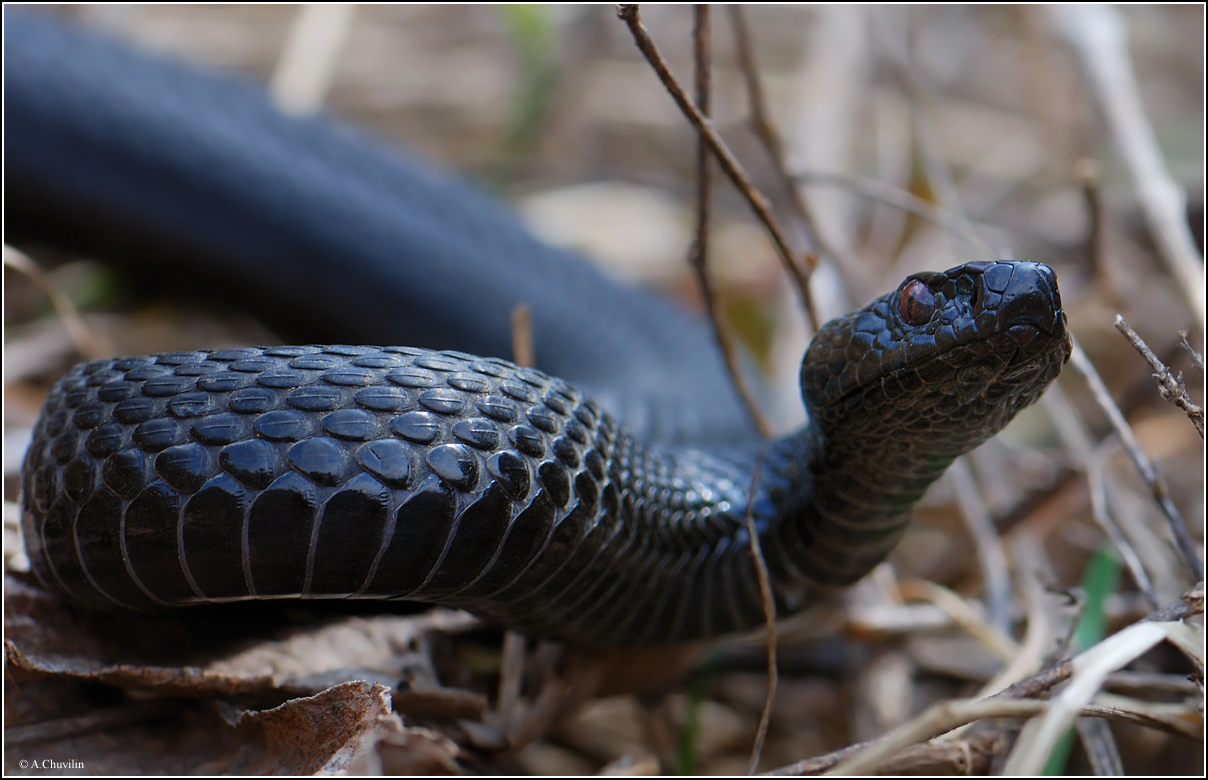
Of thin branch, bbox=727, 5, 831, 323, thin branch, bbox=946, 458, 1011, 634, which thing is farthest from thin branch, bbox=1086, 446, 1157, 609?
thin branch, bbox=727, 5, 831, 323

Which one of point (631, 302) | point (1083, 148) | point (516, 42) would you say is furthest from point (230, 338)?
point (1083, 148)

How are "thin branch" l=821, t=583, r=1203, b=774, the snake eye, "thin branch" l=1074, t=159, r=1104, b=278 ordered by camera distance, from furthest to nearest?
"thin branch" l=1074, t=159, r=1104, b=278 → the snake eye → "thin branch" l=821, t=583, r=1203, b=774

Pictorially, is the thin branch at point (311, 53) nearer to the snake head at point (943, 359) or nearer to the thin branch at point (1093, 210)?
the thin branch at point (1093, 210)

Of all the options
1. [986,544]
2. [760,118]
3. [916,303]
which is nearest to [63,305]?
[760,118]

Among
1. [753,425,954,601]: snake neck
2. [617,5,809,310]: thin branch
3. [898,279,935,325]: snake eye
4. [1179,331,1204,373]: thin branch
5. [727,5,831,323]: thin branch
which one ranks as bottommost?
[753,425,954,601]: snake neck

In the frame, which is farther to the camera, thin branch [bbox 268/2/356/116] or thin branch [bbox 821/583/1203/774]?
thin branch [bbox 268/2/356/116]

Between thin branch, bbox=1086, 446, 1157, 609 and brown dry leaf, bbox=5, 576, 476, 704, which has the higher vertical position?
thin branch, bbox=1086, 446, 1157, 609

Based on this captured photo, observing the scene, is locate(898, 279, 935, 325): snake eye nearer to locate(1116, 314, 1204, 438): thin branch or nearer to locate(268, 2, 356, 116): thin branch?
locate(1116, 314, 1204, 438): thin branch

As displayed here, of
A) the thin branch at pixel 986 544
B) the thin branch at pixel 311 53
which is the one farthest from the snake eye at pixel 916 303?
the thin branch at pixel 311 53

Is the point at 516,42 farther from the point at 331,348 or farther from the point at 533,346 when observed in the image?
the point at 331,348
